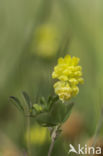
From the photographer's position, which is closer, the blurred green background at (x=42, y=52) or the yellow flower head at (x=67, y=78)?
the yellow flower head at (x=67, y=78)

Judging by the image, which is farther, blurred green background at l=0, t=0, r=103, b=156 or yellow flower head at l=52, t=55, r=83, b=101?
blurred green background at l=0, t=0, r=103, b=156

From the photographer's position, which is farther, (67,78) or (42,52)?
(42,52)

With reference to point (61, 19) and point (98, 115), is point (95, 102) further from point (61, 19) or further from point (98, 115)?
point (61, 19)

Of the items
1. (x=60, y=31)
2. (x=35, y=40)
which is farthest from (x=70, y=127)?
(x=60, y=31)
